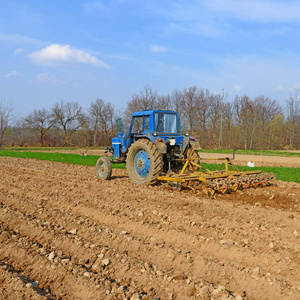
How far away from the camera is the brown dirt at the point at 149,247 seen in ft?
10.4

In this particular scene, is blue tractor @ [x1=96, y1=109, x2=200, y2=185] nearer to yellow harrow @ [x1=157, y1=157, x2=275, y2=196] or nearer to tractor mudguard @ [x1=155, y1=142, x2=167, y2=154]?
tractor mudguard @ [x1=155, y1=142, x2=167, y2=154]

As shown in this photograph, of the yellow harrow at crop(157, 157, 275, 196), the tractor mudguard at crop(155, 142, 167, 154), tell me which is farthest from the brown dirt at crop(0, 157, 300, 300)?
the tractor mudguard at crop(155, 142, 167, 154)

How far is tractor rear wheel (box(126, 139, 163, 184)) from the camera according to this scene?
824 cm

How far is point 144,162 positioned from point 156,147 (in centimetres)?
84

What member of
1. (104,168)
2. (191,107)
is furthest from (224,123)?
(104,168)

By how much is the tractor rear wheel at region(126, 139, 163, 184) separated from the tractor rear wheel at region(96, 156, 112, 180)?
929 millimetres

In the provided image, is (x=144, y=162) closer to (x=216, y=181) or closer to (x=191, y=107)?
(x=216, y=181)

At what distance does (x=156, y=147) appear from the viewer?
816 cm

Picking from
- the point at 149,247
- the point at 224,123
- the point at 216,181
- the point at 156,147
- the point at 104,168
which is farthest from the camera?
the point at 224,123

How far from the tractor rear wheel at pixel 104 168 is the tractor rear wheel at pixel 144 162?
93 centimetres

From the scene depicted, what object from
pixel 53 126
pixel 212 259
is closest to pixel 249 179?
pixel 212 259

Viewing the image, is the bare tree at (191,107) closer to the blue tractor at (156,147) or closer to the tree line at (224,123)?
the tree line at (224,123)

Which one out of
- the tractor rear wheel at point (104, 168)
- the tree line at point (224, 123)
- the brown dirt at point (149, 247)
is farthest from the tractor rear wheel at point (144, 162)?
the tree line at point (224, 123)

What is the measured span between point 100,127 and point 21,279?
53721 mm
